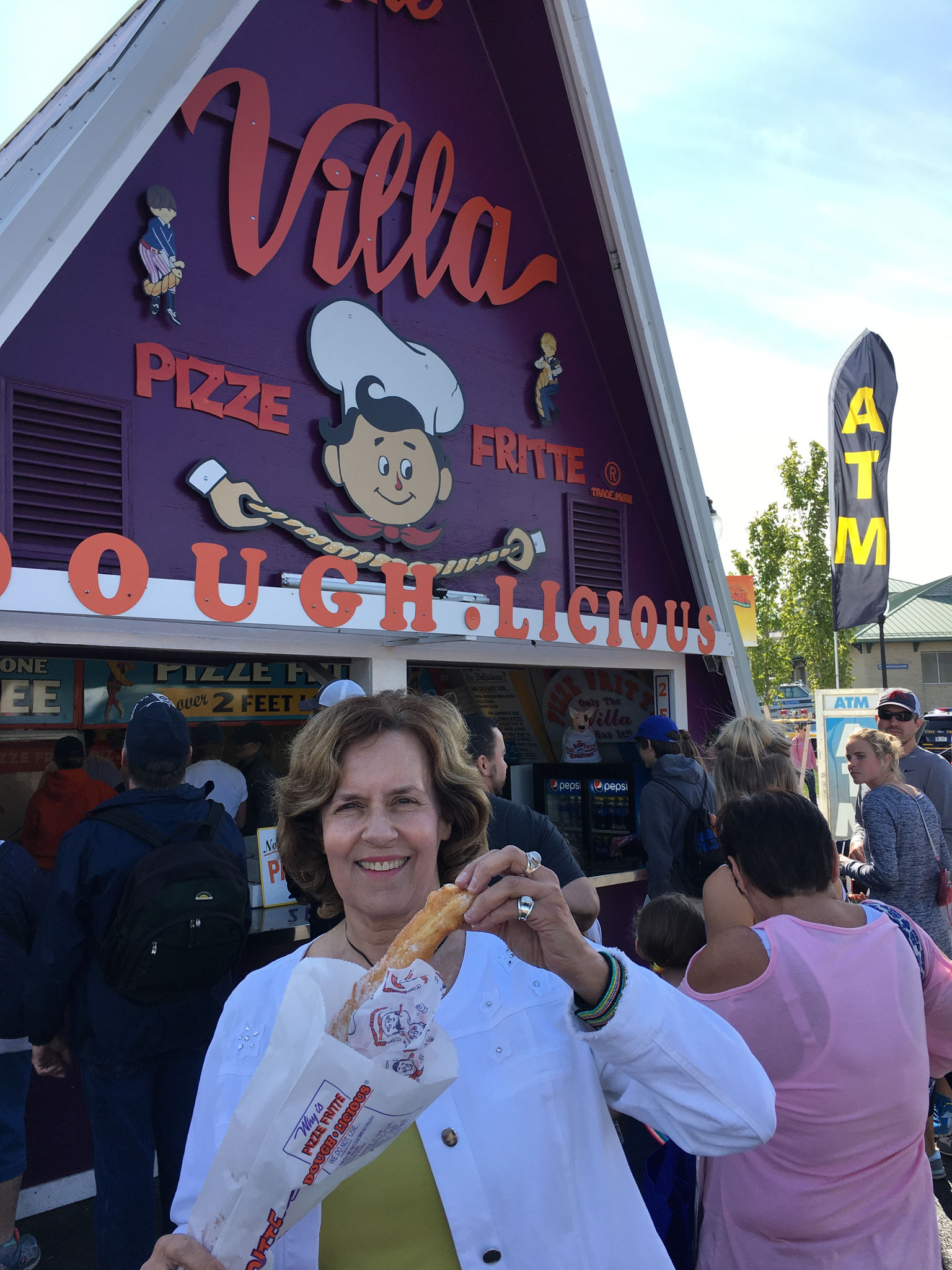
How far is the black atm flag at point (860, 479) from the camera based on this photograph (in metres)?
9.38

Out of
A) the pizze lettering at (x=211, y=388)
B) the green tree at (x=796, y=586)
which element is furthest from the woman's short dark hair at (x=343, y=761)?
the green tree at (x=796, y=586)

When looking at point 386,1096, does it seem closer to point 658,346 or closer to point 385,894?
point 385,894

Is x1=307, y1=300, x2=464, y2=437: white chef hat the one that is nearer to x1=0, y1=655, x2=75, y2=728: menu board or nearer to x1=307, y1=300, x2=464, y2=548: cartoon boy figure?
x1=307, y1=300, x2=464, y2=548: cartoon boy figure

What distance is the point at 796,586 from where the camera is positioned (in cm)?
2264

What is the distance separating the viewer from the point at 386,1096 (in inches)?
47.7

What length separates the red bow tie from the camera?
217 inches

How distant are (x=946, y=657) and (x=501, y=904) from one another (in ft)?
149

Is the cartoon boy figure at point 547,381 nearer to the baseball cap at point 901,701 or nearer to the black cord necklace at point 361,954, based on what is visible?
→ the baseball cap at point 901,701

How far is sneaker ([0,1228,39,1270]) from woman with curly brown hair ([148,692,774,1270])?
269 cm

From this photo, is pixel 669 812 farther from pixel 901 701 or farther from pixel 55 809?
pixel 55 809

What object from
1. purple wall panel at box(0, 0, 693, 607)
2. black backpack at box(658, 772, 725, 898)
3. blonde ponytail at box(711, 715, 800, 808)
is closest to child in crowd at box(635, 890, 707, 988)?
blonde ponytail at box(711, 715, 800, 808)

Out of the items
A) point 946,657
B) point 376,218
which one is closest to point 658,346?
point 376,218

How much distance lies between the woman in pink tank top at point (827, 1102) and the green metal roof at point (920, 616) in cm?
3946

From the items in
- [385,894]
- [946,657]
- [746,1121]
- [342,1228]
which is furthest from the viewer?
[946,657]
